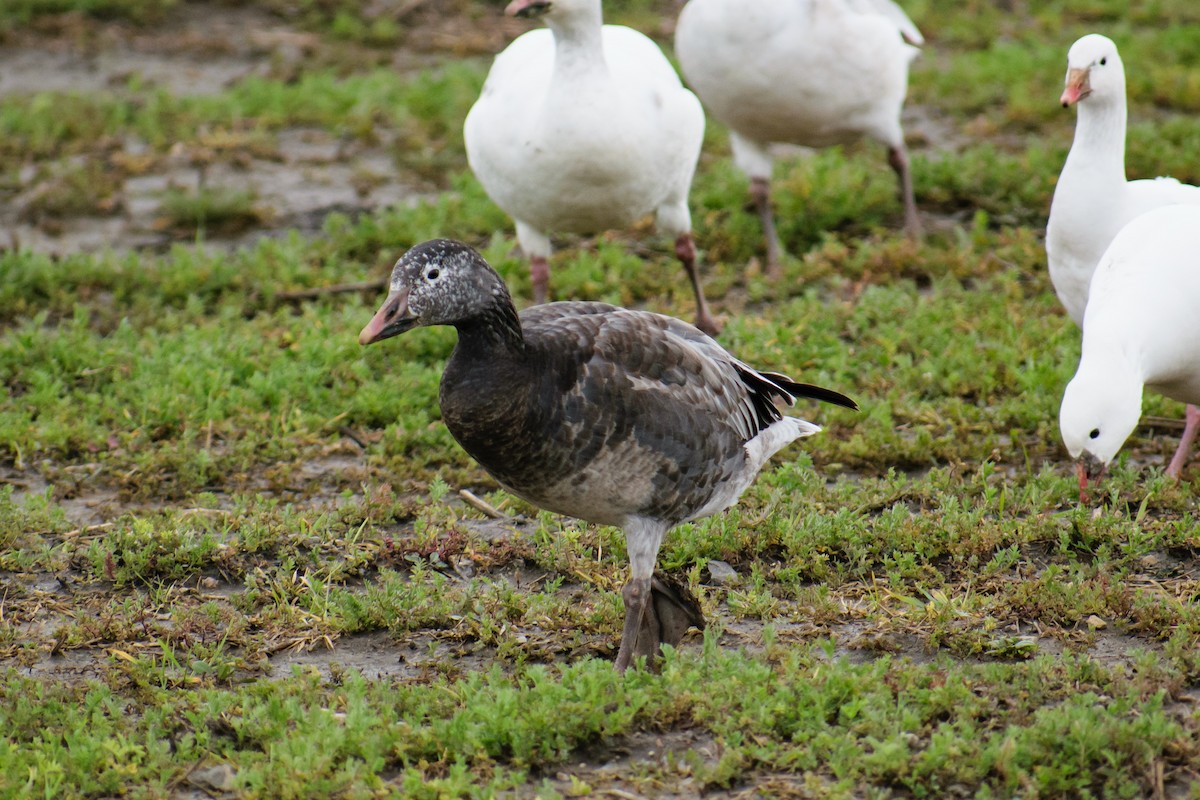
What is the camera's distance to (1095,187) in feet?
18.9

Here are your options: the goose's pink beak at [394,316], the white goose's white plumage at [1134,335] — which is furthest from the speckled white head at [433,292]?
the white goose's white plumage at [1134,335]

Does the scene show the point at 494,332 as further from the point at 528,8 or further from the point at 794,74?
the point at 794,74

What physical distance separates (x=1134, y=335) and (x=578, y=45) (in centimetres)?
284

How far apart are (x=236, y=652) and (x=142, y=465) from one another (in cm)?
153

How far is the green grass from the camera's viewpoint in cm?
393

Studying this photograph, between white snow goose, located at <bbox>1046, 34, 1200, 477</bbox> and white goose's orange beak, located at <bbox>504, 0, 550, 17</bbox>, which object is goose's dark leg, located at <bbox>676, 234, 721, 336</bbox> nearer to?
white goose's orange beak, located at <bbox>504, 0, 550, 17</bbox>

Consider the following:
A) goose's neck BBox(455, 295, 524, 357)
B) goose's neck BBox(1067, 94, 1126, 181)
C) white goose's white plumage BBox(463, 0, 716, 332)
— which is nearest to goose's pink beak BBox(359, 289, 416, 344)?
goose's neck BBox(455, 295, 524, 357)

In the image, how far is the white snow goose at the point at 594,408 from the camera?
13.8 feet

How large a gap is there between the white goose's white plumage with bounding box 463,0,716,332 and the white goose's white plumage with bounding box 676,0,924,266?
0.68m

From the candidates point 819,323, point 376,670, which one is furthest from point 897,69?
point 376,670

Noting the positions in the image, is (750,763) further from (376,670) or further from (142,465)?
(142,465)

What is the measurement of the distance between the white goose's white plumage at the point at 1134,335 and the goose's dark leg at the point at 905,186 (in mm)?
2785

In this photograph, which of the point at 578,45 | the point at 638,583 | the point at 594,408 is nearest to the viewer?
the point at 594,408

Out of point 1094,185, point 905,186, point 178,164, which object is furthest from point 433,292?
point 178,164
